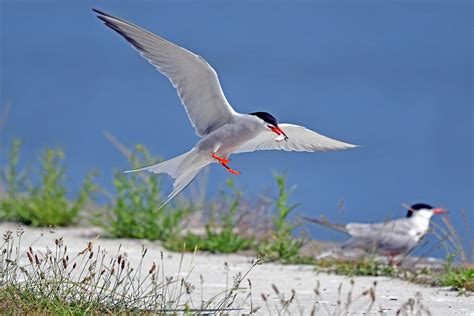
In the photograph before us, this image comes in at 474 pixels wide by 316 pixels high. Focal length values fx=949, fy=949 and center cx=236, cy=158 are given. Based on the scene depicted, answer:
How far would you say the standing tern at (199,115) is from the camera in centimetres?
547

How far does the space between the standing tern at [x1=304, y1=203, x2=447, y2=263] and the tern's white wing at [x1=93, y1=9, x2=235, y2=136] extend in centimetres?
209

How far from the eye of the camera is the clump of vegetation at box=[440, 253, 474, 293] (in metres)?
6.10

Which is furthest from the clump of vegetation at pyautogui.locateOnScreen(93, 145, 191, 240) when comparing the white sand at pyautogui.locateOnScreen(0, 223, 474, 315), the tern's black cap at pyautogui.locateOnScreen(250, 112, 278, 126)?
the tern's black cap at pyautogui.locateOnScreen(250, 112, 278, 126)

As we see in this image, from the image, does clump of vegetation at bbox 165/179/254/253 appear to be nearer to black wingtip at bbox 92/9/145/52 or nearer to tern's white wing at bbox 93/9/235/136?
tern's white wing at bbox 93/9/235/136

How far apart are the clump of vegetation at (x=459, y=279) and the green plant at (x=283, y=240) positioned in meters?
1.52

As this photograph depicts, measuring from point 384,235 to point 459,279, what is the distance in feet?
5.82

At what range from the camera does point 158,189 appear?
848 centimetres

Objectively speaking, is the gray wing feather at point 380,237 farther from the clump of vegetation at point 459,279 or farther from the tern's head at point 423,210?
the clump of vegetation at point 459,279

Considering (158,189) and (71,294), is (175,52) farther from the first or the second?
(158,189)

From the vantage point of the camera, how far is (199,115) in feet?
19.4

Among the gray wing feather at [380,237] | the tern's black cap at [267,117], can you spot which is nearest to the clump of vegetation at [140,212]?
the gray wing feather at [380,237]

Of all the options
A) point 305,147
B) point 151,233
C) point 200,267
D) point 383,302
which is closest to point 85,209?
point 151,233

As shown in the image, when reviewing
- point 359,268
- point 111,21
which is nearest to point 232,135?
point 111,21

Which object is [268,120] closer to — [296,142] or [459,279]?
[296,142]
